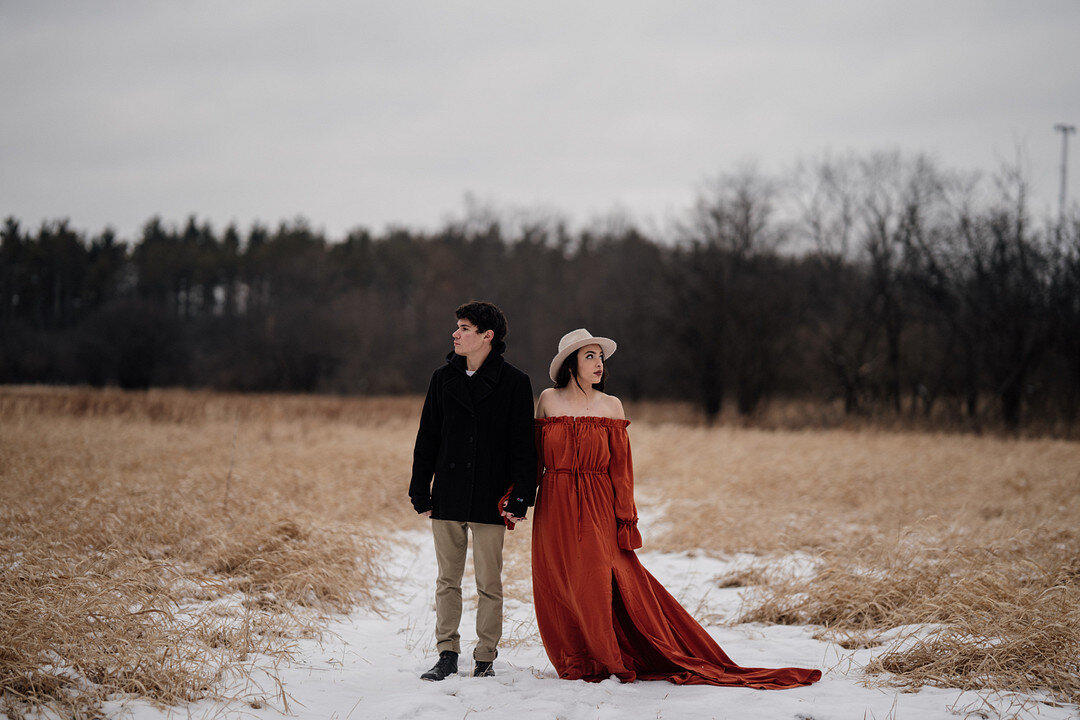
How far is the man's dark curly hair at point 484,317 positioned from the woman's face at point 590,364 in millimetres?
464

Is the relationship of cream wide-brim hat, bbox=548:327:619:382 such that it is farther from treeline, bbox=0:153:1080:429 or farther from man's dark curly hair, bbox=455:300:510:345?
treeline, bbox=0:153:1080:429

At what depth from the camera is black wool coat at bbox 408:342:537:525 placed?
388 centimetres

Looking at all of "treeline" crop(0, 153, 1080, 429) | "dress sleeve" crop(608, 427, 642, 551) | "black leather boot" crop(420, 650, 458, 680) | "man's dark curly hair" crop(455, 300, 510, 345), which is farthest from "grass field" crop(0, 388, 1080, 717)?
"treeline" crop(0, 153, 1080, 429)

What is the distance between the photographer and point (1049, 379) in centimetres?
1983

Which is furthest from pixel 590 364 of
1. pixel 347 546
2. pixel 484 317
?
pixel 347 546

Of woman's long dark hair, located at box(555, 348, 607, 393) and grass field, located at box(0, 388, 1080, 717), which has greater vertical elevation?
woman's long dark hair, located at box(555, 348, 607, 393)

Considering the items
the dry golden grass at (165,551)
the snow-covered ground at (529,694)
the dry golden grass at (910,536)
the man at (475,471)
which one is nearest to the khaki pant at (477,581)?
the man at (475,471)

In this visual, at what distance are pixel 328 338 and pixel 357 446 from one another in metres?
25.4

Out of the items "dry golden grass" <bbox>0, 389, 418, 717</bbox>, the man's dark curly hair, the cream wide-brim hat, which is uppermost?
the man's dark curly hair

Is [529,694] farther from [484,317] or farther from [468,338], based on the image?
[484,317]

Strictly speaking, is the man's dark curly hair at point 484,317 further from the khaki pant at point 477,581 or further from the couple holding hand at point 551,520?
the khaki pant at point 477,581

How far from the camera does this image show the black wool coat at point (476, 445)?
3883 mm

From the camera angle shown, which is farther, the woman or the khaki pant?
the khaki pant

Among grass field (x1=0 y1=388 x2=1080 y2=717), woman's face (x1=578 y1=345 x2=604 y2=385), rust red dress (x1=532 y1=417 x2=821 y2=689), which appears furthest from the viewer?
woman's face (x1=578 y1=345 x2=604 y2=385)
